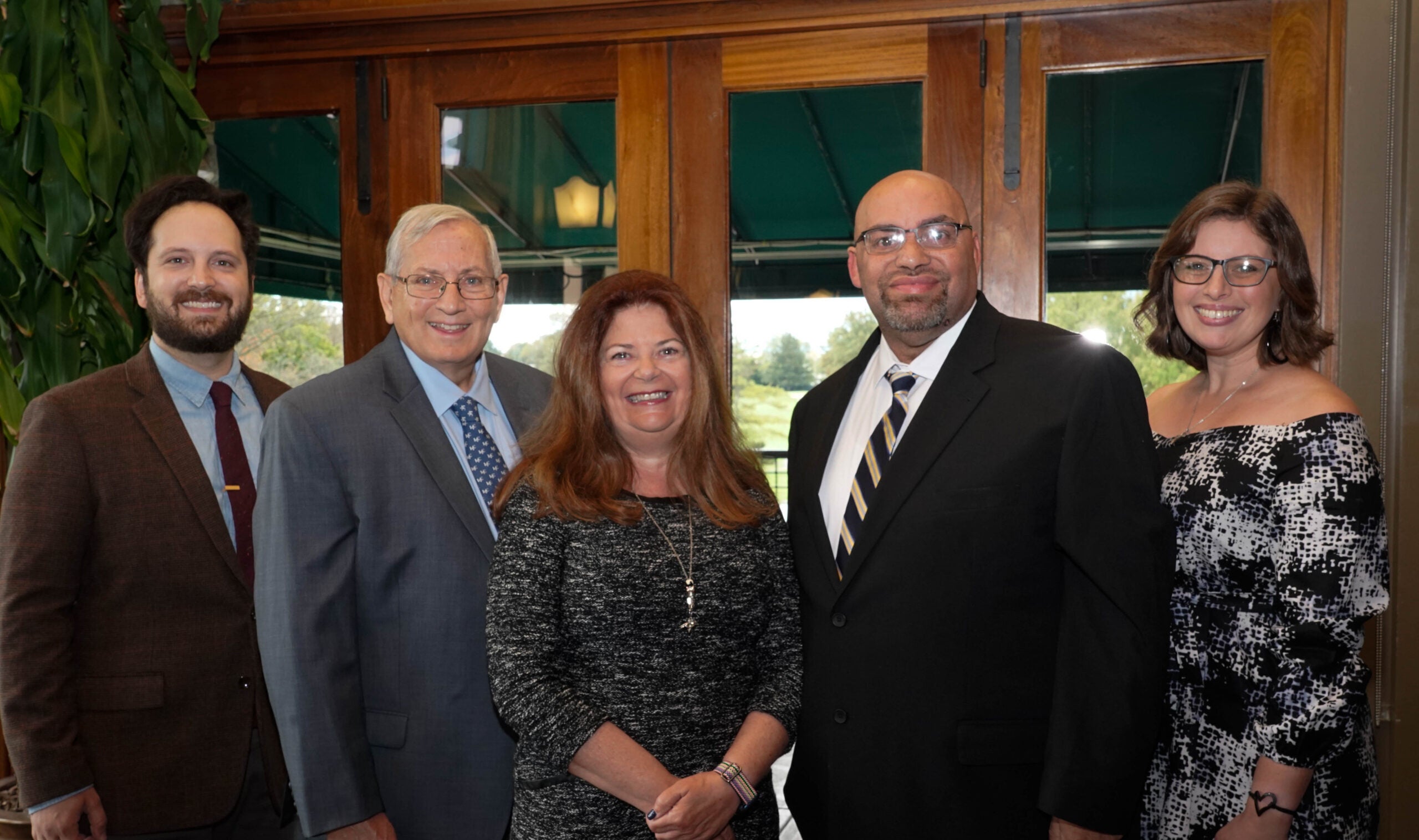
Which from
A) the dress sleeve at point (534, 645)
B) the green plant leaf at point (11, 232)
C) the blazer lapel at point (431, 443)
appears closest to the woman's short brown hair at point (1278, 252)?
the dress sleeve at point (534, 645)

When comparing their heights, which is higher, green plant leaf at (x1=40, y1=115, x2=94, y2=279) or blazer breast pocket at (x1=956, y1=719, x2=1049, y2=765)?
green plant leaf at (x1=40, y1=115, x2=94, y2=279)

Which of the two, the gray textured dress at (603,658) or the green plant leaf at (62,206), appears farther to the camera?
the green plant leaf at (62,206)

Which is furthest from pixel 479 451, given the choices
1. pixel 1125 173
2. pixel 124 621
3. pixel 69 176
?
pixel 1125 173

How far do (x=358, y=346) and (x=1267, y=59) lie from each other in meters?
2.59

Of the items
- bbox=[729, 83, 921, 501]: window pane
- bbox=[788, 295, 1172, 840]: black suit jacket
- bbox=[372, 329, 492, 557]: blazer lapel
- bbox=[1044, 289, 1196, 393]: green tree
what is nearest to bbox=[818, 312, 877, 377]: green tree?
bbox=[729, 83, 921, 501]: window pane

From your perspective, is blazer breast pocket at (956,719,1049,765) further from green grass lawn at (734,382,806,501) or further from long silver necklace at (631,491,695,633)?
green grass lawn at (734,382,806,501)

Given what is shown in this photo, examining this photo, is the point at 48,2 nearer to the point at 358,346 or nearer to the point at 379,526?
the point at 358,346

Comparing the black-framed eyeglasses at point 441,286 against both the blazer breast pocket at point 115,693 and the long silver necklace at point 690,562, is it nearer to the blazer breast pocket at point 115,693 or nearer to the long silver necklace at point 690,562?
the long silver necklace at point 690,562

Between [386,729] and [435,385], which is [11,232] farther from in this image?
[386,729]

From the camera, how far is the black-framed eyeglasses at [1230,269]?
74.0 inches

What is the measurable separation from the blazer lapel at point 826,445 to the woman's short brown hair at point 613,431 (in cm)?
11

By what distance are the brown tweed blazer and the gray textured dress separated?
0.76 metres

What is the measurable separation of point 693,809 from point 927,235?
1.10 metres

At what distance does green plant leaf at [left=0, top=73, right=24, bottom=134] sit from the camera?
2.24 m
